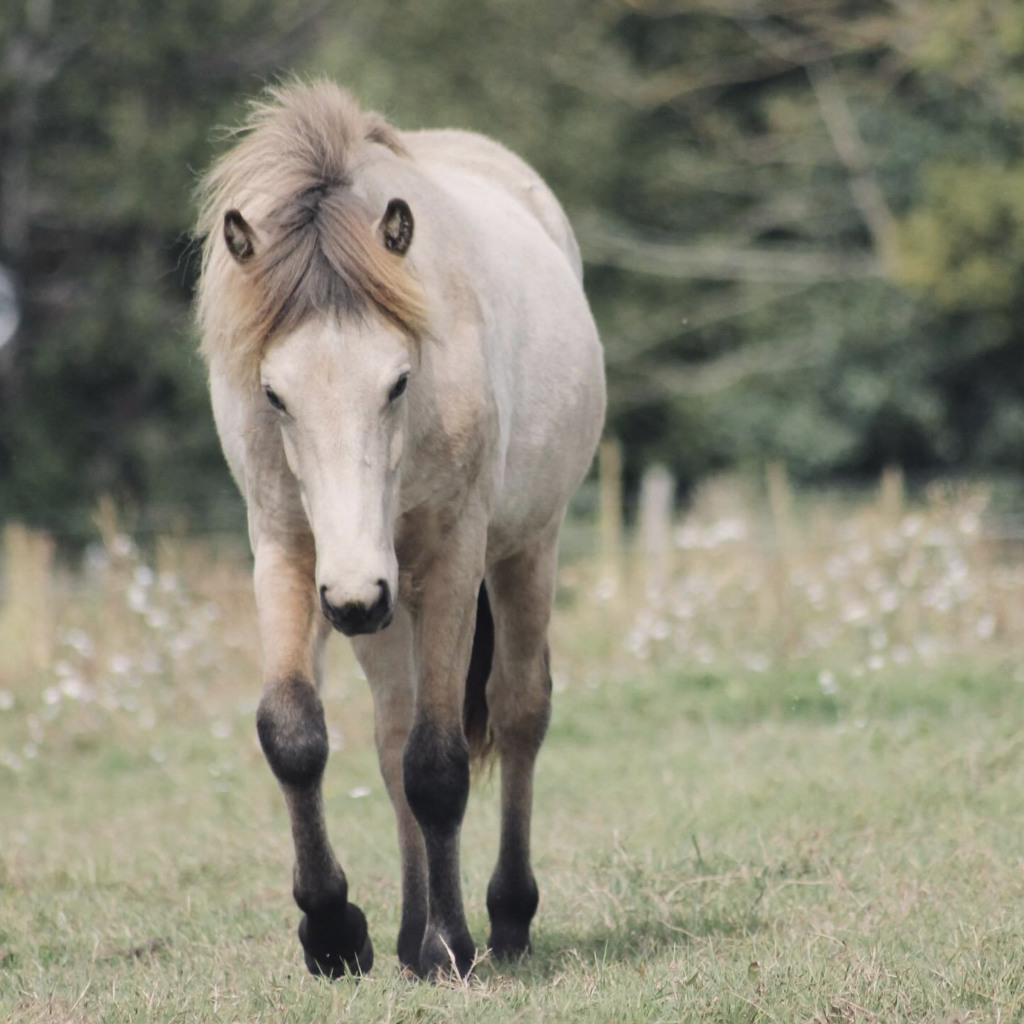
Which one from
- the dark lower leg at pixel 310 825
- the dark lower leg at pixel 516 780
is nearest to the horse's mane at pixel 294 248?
the dark lower leg at pixel 310 825

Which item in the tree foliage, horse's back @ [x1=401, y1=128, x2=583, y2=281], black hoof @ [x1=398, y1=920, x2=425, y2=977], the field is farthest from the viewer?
the tree foliage

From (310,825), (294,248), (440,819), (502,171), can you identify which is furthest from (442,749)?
(502,171)

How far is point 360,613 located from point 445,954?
1141 millimetres

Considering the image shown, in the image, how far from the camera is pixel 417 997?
13.2 ft

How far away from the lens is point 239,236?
4203mm

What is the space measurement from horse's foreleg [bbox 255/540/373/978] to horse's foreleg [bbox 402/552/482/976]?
24 cm

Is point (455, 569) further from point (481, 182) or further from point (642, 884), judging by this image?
point (481, 182)

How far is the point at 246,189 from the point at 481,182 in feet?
5.52

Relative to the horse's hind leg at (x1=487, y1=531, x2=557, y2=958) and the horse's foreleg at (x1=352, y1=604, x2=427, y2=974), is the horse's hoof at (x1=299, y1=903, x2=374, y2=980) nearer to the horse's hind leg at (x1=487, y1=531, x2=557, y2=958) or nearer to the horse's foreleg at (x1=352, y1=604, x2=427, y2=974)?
the horse's foreleg at (x1=352, y1=604, x2=427, y2=974)

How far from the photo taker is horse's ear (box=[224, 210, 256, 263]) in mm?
4156

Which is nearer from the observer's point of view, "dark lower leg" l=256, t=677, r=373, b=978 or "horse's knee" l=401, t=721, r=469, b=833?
"dark lower leg" l=256, t=677, r=373, b=978

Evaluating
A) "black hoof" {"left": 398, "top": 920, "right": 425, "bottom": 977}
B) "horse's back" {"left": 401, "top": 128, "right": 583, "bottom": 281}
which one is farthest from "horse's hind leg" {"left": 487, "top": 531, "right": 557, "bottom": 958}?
"horse's back" {"left": 401, "top": 128, "right": 583, "bottom": 281}

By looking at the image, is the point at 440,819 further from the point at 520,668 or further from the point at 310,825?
the point at 520,668

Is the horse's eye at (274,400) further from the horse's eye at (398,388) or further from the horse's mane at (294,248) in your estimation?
the horse's eye at (398,388)
